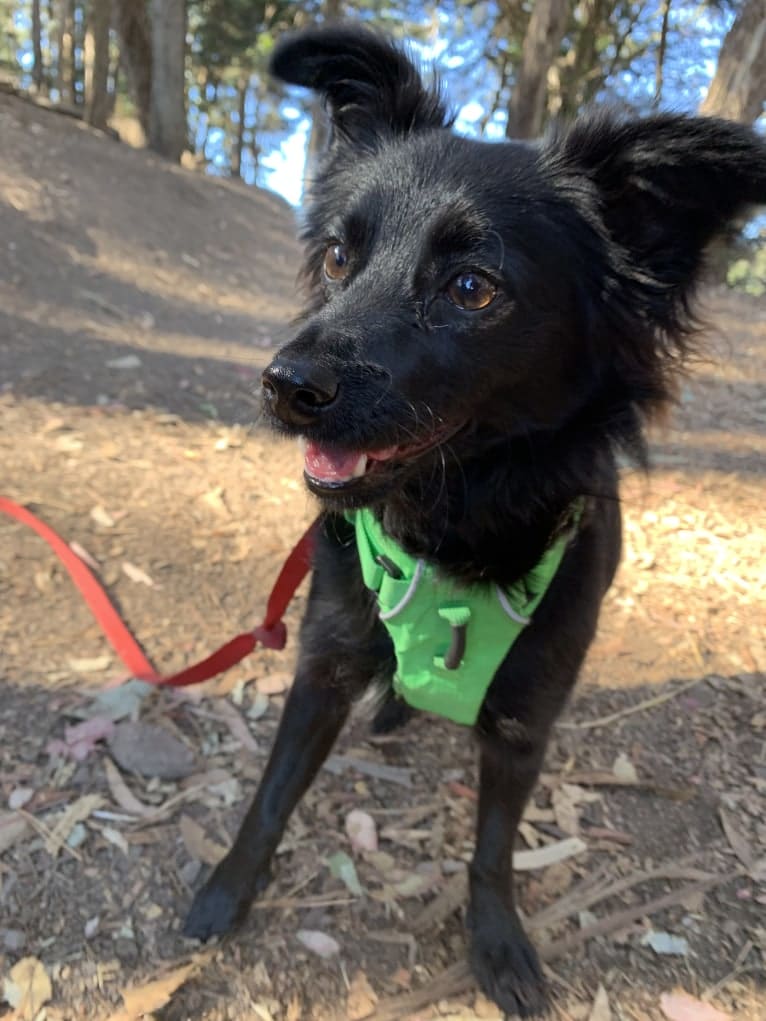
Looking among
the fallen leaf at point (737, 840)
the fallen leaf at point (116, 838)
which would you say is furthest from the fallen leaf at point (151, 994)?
the fallen leaf at point (737, 840)

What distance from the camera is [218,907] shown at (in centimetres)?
216

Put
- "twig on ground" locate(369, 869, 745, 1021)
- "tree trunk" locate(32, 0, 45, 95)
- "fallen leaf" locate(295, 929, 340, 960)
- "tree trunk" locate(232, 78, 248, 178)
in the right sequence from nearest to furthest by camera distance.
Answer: "twig on ground" locate(369, 869, 745, 1021) → "fallen leaf" locate(295, 929, 340, 960) → "tree trunk" locate(32, 0, 45, 95) → "tree trunk" locate(232, 78, 248, 178)

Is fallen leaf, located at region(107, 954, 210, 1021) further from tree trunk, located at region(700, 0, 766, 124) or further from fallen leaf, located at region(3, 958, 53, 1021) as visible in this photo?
tree trunk, located at region(700, 0, 766, 124)

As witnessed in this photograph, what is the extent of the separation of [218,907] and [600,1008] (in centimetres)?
104

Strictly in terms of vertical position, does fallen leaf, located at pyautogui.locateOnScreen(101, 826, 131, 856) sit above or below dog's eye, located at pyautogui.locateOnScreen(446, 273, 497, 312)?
below

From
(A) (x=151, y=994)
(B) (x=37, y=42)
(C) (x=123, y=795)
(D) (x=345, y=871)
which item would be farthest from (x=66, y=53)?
(A) (x=151, y=994)

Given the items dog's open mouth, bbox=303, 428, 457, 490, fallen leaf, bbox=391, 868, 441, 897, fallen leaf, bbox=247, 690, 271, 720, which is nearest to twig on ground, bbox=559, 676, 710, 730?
fallen leaf, bbox=391, 868, 441, 897

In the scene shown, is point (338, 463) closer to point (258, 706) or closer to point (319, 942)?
point (319, 942)

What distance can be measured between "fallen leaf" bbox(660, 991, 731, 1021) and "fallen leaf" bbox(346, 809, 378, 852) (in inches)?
34.9

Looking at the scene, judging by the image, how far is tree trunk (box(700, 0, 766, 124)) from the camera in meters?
5.86

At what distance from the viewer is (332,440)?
5.45 feet

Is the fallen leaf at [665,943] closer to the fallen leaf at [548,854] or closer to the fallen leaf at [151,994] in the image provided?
the fallen leaf at [548,854]

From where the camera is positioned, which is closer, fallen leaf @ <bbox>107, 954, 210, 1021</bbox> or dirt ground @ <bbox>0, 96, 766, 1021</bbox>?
fallen leaf @ <bbox>107, 954, 210, 1021</bbox>

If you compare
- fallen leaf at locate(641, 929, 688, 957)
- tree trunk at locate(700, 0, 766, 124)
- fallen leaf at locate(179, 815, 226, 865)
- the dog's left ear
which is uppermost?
tree trunk at locate(700, 0, 766, 124)
